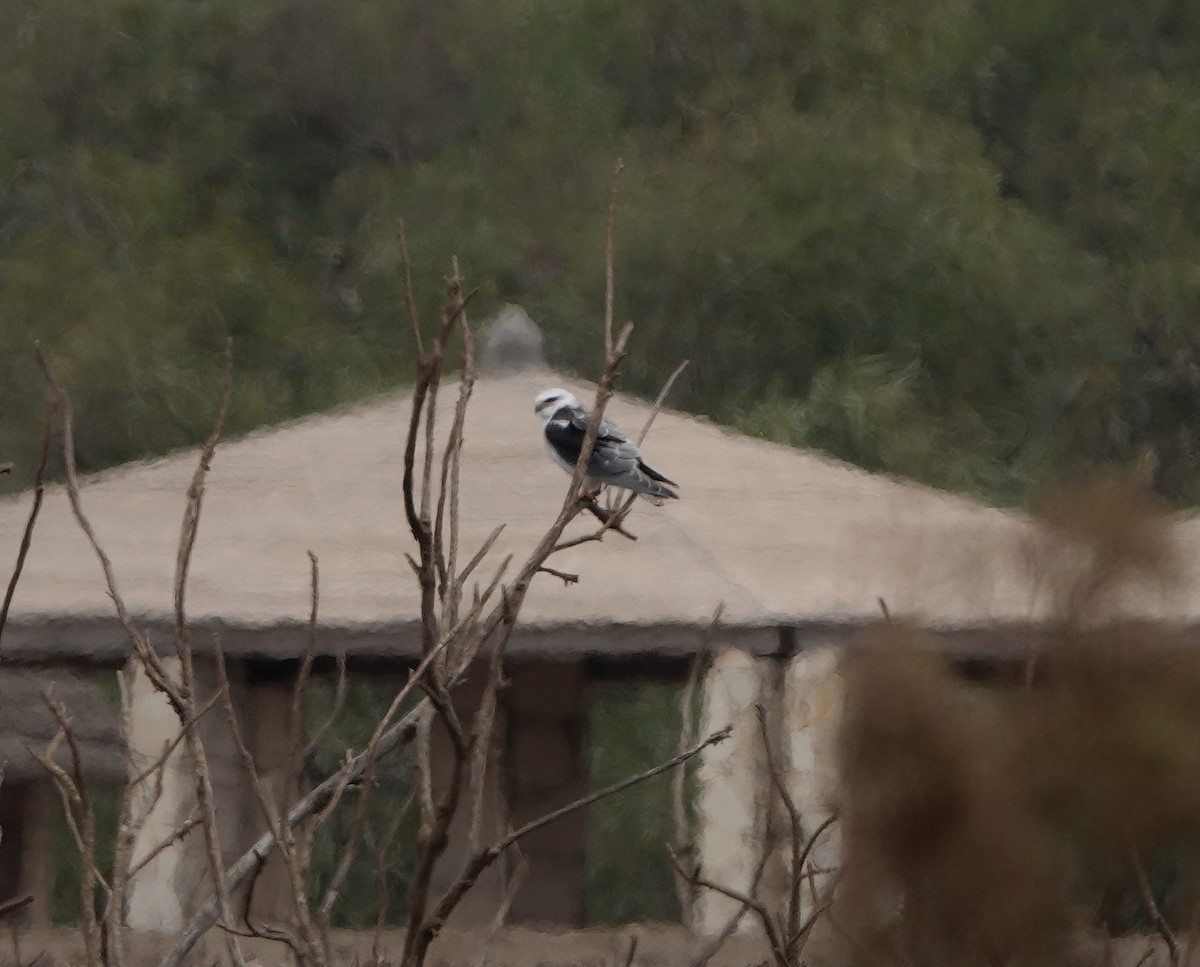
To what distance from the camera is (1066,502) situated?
14.5 ft

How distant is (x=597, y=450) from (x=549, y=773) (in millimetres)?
4486

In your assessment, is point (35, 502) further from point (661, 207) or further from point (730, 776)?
point (661, 207)

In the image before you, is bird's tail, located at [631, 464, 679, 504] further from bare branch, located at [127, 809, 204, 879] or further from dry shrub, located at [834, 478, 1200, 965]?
bare branch, located at [127, 809, 204, 879]

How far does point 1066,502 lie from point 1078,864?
72 cm

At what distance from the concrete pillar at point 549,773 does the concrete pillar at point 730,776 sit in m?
2.49

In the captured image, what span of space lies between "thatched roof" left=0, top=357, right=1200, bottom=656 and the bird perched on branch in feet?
1.67

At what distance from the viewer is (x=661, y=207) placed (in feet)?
62.8

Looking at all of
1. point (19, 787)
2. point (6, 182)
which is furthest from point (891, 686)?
point (6, 182)

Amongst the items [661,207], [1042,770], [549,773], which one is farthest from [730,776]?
[661,207]

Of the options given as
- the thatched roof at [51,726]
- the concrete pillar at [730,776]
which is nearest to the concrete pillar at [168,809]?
the thatched roof at [51,726]

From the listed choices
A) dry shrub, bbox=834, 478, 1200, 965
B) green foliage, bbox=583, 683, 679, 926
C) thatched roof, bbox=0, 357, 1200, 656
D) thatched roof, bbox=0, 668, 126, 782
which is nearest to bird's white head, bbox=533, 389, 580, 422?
thatched roof, bbox=0, 357, 1200, 656

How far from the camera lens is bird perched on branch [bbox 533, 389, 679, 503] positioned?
6.44 metres

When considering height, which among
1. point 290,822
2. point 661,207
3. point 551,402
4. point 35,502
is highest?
point 35,502

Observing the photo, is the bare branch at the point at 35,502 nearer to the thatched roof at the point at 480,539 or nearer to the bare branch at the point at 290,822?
the bare branch at the point at 290,822
